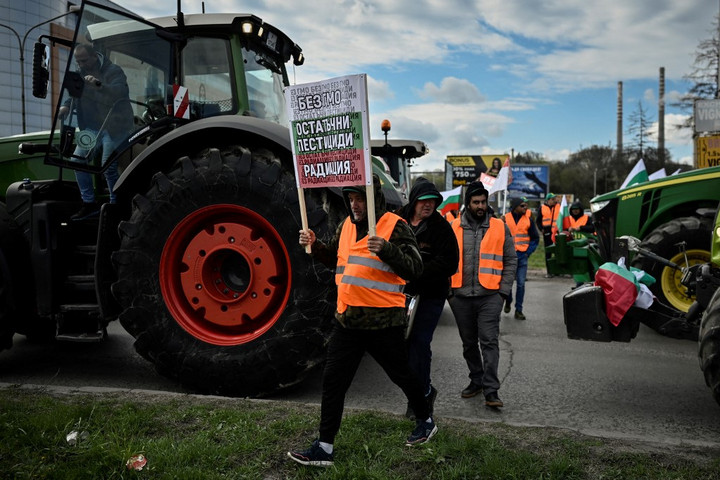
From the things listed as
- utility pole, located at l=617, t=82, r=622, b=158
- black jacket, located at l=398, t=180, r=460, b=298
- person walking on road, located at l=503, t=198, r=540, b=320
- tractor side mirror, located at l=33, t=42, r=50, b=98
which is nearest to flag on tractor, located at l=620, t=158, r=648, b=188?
person walking on road, located at l=503, t=198, r=540, b=320

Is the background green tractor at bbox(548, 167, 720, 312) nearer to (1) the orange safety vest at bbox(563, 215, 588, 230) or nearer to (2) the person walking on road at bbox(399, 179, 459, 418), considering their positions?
(2) the person walking on road at bbox(399, 179, 459, 418)

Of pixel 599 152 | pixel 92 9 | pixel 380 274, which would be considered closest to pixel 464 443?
pixel 380 274

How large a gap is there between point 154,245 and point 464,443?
2.77m

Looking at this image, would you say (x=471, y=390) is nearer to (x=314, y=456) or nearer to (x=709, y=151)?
(x=314, y=456)

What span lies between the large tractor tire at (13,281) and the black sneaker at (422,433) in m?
3.49

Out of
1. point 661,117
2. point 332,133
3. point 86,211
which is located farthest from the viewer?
point 661,117

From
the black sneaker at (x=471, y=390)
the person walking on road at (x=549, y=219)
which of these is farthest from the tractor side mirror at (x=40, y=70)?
the person walking on road at (x=549, y=219)

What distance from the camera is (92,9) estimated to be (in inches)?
200

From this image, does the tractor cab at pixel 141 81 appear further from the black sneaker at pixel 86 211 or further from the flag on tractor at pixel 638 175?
the flag on tractor at pixel 638 175

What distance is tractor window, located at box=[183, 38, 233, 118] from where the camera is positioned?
5.28 metres

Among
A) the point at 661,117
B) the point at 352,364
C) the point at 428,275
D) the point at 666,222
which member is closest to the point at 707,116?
the point at 666,222

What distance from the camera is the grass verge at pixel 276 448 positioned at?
3258 mm

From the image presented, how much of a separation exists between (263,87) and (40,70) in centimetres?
183

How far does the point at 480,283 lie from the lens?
5105mm
